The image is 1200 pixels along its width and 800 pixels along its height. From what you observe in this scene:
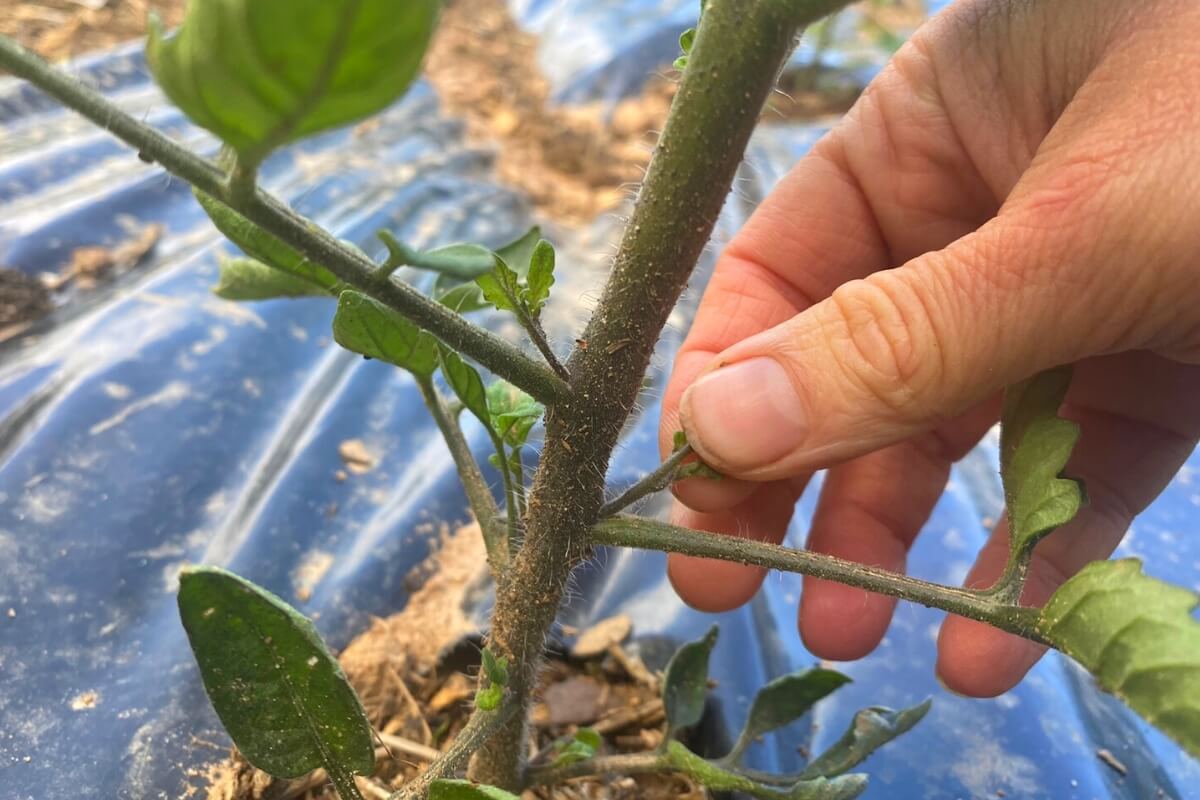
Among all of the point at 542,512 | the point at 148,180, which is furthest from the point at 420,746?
the point at 148,180

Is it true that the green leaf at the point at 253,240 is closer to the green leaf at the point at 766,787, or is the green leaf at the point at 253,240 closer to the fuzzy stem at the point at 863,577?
the fuzzy stem at the point at 863,577

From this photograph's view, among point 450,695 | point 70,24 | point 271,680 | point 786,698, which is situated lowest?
point 450,695

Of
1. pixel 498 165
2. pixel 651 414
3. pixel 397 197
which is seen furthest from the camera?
pixel 498 165

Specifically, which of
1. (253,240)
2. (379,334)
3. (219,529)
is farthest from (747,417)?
(219,529)

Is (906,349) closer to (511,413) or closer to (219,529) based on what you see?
(511,413)

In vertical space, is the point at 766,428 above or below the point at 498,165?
above

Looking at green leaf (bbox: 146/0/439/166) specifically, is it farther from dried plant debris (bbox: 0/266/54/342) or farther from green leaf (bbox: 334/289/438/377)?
dried plant debris (bbox: 0/266/54/342)

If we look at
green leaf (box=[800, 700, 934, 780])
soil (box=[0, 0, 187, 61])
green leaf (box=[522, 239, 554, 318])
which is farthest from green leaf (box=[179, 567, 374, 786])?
soil (box=[0, 0, 187, 61])

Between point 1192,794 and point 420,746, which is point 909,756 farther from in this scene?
point 420,746
